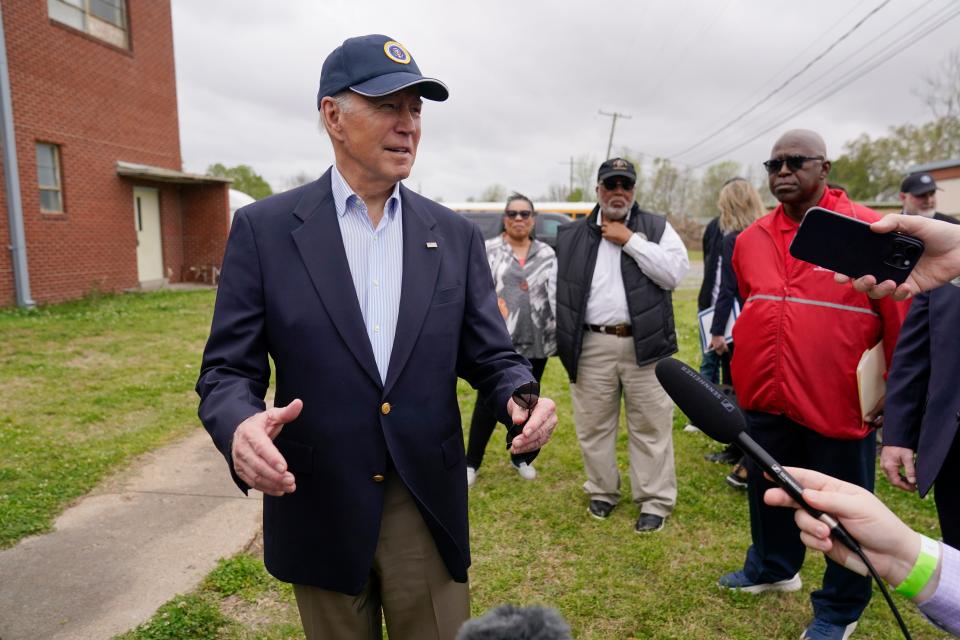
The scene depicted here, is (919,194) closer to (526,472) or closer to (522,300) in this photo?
(522,300)

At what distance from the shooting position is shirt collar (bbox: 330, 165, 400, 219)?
1.99m

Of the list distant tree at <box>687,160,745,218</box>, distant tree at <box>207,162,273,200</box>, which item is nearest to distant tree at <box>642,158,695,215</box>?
distant tree at <box>687,160,745,218</box>

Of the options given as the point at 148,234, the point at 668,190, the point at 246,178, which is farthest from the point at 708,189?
the point at 148,234

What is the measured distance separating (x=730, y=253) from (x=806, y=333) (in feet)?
7.00

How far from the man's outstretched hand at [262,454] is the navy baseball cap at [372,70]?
967 millimetres

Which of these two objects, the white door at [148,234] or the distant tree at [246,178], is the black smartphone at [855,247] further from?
the distant tree at [246,178]

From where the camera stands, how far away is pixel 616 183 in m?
4.13

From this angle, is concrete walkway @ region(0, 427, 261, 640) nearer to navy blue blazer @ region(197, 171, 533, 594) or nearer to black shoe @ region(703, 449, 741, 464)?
navy blue blazer @ region(197, 171, 533, 594)

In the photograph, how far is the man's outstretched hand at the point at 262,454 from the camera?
1405 millimetres

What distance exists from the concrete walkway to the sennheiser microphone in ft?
9.78

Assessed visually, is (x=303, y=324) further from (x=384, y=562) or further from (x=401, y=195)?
(x=384, y=562)

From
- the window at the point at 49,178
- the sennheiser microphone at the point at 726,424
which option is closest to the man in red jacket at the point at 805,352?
the sennheiser microphone at the point at 726,424

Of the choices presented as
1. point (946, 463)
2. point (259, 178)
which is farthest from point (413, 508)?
point (259, 178)

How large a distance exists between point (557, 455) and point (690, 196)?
58861 mm
